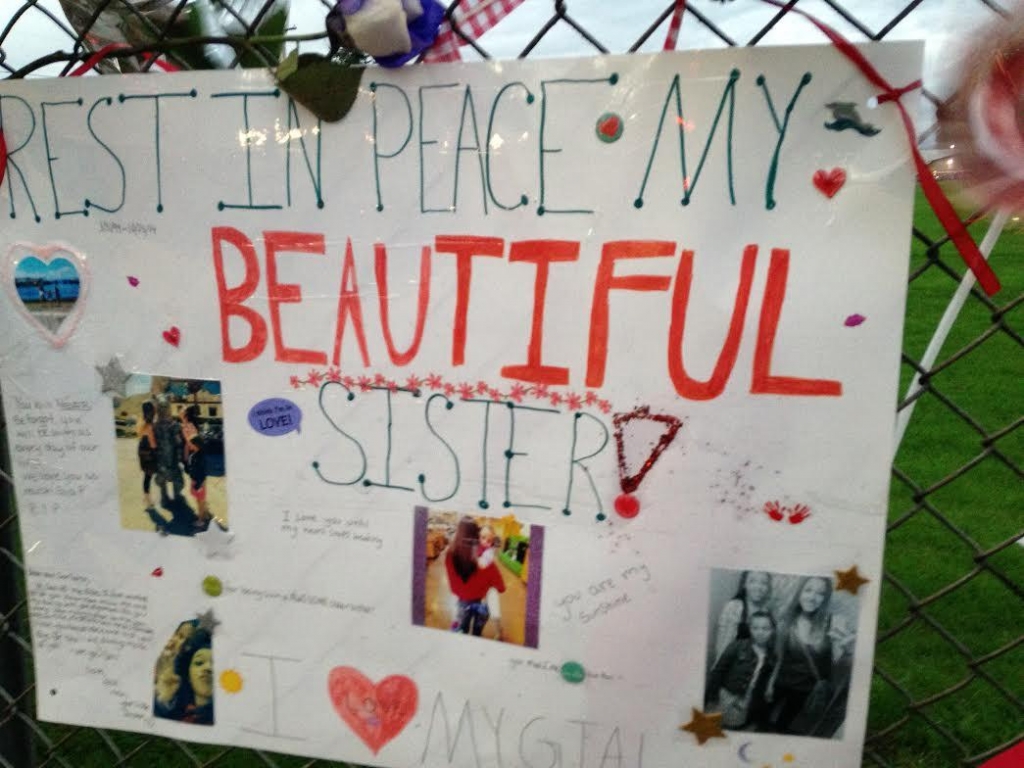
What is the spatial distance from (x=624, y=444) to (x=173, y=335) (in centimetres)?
52

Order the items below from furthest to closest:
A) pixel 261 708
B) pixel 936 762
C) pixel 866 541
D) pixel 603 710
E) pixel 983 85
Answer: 1. pixel 936 762
2. pixel 261 708
3. pixel 603 710
4. pixel 866 541
5. pixel 983 85

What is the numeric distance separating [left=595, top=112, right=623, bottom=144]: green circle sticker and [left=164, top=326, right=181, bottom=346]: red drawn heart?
1.70 feet

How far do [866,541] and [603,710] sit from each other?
324 millimetres

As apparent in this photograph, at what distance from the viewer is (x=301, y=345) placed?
3.06 ft

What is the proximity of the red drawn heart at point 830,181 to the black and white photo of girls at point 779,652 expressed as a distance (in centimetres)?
36

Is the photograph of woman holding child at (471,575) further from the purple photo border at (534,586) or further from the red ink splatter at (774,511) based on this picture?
the red ink splatter at (774,511)

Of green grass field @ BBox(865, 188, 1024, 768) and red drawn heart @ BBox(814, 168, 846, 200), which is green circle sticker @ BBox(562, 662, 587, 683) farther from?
red drawn heart @ BBox(814, 168, 846, 200)

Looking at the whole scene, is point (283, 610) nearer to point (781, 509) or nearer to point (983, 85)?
point (781, 509)

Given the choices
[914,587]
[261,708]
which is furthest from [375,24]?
[914,587]

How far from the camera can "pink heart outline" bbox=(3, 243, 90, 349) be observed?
1.01 meters

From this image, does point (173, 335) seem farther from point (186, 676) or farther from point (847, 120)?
point (847, 120)

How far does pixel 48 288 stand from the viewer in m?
1.03

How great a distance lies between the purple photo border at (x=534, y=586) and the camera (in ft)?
2.94

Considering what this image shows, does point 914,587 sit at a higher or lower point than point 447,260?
lower
